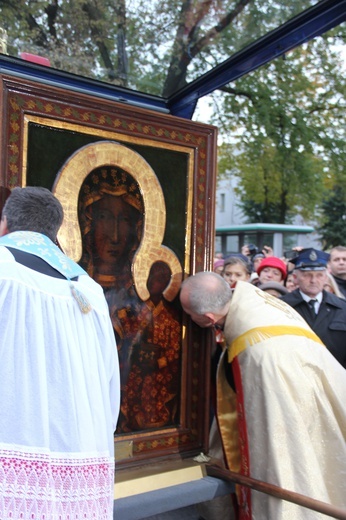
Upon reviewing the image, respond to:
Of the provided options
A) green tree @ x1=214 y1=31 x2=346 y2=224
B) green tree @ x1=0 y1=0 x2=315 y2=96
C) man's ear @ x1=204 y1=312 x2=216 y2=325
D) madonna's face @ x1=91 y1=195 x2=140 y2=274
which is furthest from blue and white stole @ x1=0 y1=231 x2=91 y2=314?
green tree @ x1=214 y1=31 x2=346 y2=224

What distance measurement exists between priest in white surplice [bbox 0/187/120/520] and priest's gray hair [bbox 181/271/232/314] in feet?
2.26

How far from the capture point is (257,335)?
2555 millimetres

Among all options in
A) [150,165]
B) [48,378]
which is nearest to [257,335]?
[150,165]

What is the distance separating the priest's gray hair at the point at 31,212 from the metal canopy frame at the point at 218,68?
61cm

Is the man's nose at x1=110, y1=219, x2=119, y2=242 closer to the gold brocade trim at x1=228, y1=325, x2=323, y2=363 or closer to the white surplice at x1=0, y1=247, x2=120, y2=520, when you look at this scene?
the white surplice at x1=0, y1=247, x2=120, y2=520

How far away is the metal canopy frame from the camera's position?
240 cm

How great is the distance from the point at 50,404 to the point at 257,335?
116 cm

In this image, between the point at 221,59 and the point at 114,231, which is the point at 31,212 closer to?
the point at 114,231

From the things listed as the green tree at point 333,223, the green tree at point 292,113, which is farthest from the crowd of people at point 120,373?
the green tree at point 333,223

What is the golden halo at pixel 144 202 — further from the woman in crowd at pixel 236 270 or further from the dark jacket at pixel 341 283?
the dark jacket at pixel 341 283

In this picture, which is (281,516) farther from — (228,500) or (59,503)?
(59,503)

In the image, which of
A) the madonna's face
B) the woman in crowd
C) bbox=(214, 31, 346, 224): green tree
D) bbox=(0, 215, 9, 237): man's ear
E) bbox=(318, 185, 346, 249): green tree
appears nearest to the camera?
bbox=(0, 215, 9, 237): man's ear

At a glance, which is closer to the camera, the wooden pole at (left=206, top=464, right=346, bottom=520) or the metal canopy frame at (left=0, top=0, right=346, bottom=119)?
the wooden pole at (left=206, top=464, right=346, bottom=520)

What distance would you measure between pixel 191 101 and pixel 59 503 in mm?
2238
